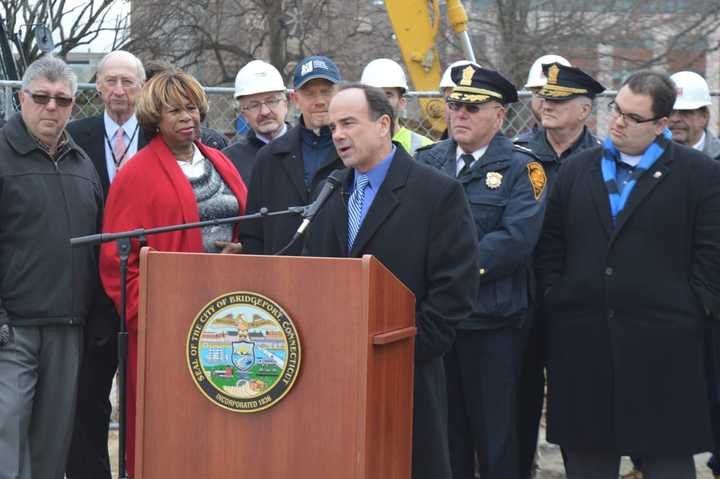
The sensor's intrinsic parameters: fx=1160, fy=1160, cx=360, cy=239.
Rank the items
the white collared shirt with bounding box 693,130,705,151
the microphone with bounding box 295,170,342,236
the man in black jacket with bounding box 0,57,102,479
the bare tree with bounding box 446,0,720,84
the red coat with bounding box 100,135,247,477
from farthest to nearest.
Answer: the bare tree with bounding box 446,0,720,84
the white collared shirt with bounding box 693,130,705,151
the red coat with bounding box 100,135,247,477
the man in black jacket with bounding box 0,57,102,479
the microphone with bounding box 295,170,342,236

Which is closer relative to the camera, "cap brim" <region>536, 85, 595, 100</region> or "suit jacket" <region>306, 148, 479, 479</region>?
"suit jacket" <region>306, 148, 479, 479</region>

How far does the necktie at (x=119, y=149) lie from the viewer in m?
6.21

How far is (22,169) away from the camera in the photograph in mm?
5133

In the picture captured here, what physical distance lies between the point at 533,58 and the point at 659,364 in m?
19.9

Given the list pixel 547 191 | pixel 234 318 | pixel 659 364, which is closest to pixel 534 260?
pixel 547 191

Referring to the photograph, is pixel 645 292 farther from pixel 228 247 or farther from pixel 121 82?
pixel 121 82

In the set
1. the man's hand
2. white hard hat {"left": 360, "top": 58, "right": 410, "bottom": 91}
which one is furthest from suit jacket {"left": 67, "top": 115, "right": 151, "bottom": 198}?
white hard hat {"left": 360, "top": 58, "right": 410, "bottom": 91}

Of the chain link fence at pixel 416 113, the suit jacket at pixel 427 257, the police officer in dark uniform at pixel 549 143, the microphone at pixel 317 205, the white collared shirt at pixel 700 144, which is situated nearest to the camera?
the microphone at pixel 317 205

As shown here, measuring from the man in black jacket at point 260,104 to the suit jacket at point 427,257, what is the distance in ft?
8.69

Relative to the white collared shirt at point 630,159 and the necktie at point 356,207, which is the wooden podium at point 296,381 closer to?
the necktie at point 356,207

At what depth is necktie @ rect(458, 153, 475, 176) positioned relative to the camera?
18.6ft

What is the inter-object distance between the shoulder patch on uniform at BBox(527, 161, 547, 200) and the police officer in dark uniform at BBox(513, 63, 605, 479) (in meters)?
0.35

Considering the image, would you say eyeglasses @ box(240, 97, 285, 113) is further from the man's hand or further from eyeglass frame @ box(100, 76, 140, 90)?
the man's hand

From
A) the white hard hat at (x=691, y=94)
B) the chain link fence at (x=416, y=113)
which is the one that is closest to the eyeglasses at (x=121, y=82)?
the chain link fence at (x=416, y=113)
